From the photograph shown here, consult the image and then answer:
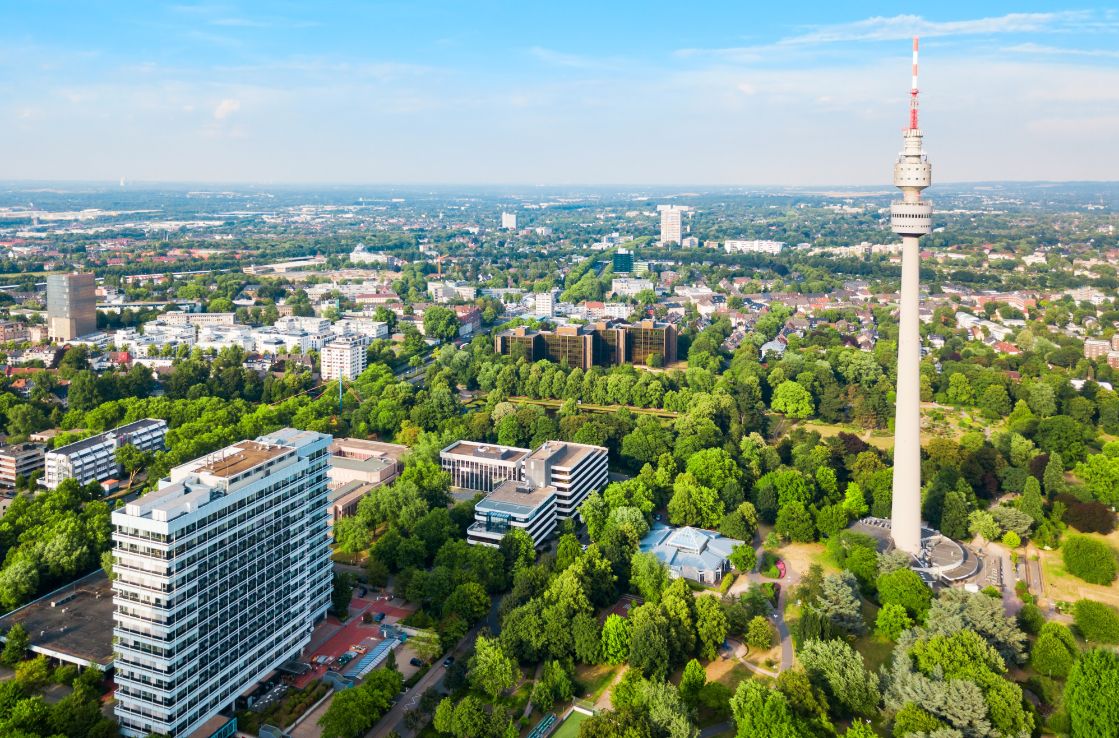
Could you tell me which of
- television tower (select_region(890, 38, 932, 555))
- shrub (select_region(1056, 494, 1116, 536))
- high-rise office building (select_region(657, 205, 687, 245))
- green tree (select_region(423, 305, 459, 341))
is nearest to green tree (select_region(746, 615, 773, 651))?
television tower (select_region(890, 38, 932, 555))

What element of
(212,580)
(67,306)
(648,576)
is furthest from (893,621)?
(67,306)

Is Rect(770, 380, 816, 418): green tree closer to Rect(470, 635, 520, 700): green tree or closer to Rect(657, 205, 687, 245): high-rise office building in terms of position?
Rect(470, 635, 520, 700): green tree

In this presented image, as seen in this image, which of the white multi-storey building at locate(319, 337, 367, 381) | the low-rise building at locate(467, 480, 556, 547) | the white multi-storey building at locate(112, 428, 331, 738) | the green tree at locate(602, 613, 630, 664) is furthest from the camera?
Answer: the white multi-storey building at locate(319, 337, 367, 381)

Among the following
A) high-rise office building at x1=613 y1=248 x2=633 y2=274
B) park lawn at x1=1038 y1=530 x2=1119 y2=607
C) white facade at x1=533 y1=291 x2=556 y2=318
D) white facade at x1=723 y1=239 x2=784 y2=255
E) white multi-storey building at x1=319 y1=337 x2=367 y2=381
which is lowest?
park lawn at x1=1038 y1=530 x2=1119 y2=607

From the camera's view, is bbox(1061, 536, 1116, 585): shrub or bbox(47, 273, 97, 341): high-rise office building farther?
bbox(47, 273, 97, 341): high-rise office building

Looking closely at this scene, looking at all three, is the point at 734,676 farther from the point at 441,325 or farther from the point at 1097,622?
the point at 441,325

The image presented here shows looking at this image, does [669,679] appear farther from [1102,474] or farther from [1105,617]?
[1102,474]

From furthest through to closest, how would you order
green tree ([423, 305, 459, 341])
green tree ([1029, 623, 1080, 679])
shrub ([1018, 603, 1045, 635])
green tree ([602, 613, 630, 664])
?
1. green tree ([423, 305, 459, 341])
2. shrub ([1018, 603, 1045, 635])
3. green tree ([602, 613, 630, 664])
4. green tree ([1029, 623, 1080, 679])
